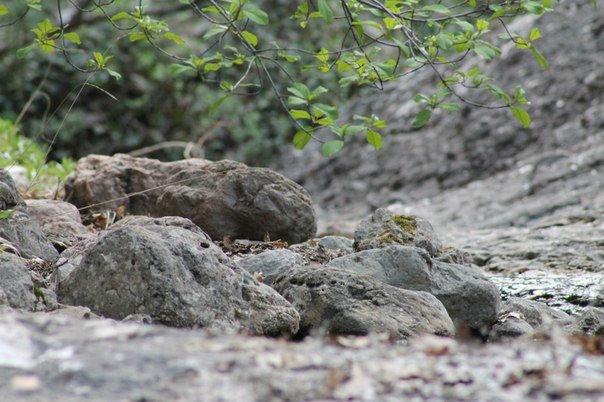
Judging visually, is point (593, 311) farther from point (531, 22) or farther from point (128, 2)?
point (128, 2)

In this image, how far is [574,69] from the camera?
8.66 meters

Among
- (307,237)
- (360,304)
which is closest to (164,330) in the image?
(360,304)

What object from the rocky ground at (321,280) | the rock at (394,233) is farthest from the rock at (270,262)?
the rock at (394,233)

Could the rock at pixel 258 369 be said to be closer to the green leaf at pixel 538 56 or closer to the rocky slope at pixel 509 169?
the green leaf at pixel 538 56

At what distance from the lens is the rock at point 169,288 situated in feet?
9.16

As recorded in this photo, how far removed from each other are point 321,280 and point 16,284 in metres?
1.09


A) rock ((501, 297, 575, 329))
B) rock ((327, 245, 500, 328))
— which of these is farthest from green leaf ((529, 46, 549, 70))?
rock ((501, 297, 575, 329))

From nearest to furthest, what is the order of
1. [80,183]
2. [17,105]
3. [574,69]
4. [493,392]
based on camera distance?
1. [493,392]
2. [80,183]
3. [574,69]
4. [17,105]

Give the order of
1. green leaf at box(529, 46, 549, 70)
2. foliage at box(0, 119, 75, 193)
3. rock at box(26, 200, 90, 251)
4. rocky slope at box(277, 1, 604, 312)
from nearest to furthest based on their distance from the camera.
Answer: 1. green leaf at box(529, 46, 549, 70)
2. rock at box(26, 200, 90, 251)
3. rocky slope at box(277, 1, 604, 312)
4. foliage at box(0, 119, 75, 193)

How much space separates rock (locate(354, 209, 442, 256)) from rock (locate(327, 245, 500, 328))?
350 mm

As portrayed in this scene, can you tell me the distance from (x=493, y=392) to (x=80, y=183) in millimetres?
3559

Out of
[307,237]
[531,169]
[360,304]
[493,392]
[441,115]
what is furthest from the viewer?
[441,115]

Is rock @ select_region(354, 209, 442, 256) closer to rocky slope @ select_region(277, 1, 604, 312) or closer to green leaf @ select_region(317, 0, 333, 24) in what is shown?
rocky slope @ select_region(277, 1, 604, 312)

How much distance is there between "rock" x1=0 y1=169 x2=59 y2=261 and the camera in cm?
346
